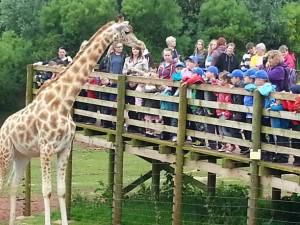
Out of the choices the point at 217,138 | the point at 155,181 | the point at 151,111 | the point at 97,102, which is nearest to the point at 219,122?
the point at 217,138

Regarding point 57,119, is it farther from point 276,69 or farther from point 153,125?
point 276,69

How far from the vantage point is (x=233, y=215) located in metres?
13.7

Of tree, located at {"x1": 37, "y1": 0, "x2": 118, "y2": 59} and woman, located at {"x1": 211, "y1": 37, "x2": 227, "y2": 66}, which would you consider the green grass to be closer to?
woman, located at {"x1": 211, "y1": 37, "x2": 227, "y2": 66}

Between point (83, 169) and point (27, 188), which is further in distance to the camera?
point (83, 169)

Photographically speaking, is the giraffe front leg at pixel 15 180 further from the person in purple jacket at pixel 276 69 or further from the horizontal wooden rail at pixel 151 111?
the person in purple jacket at pixel 276 69

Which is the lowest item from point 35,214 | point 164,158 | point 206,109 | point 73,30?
point 35,214

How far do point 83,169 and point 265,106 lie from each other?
46.9 ft

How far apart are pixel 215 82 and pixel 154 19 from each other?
2623 cm

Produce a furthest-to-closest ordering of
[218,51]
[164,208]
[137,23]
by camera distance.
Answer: [137,23], [164,208], [218,51]

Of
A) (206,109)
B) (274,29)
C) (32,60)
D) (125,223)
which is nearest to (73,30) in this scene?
(32,60)

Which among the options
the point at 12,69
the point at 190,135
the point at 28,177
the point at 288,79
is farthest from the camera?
the point at 12,69

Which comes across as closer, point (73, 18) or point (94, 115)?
point (94, 115)

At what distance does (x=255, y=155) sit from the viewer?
Answer: 10.9 m

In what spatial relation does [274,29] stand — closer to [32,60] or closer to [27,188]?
[32,60]
